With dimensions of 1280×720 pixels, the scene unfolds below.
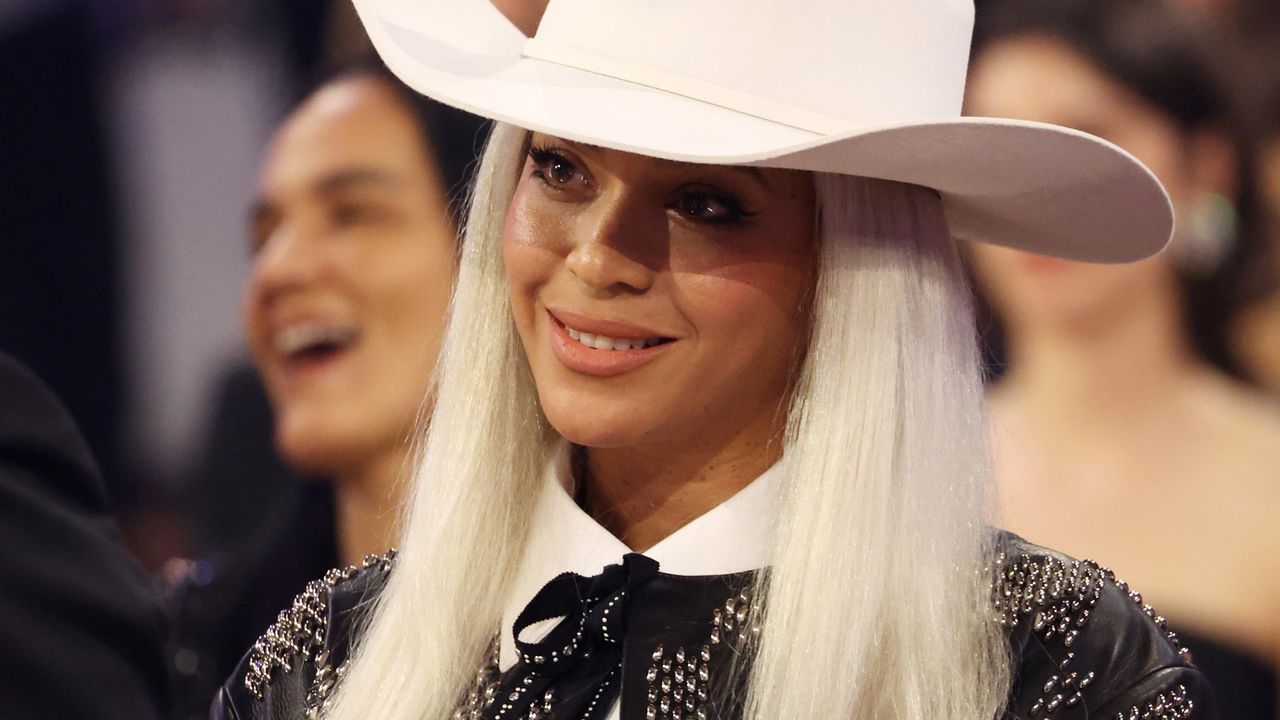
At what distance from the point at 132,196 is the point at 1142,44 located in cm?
229

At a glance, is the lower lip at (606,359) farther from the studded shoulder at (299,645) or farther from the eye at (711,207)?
the studded shoulder at (299,645)

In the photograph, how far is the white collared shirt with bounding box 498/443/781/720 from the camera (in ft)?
5.52

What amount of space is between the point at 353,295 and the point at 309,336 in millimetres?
162

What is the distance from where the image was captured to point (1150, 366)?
120 inches

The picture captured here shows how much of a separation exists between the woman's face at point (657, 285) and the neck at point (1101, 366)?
1532 millimetres

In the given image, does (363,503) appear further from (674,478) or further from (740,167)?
(740,167)

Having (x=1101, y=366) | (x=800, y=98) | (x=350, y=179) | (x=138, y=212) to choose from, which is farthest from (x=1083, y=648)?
(x=138, y=212)

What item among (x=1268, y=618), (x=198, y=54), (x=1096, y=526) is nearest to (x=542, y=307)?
(x=1096, y=526)

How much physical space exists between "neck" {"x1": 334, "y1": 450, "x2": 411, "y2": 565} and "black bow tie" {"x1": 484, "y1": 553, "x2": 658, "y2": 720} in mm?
1421

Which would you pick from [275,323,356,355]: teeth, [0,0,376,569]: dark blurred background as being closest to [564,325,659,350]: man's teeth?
[275,323,356,355]: teeth

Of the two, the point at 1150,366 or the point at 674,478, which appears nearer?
the point at 674,478

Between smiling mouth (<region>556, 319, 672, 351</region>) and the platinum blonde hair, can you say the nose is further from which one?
the platinum blonde hair

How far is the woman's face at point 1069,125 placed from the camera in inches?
118

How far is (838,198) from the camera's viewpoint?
1.64 m
